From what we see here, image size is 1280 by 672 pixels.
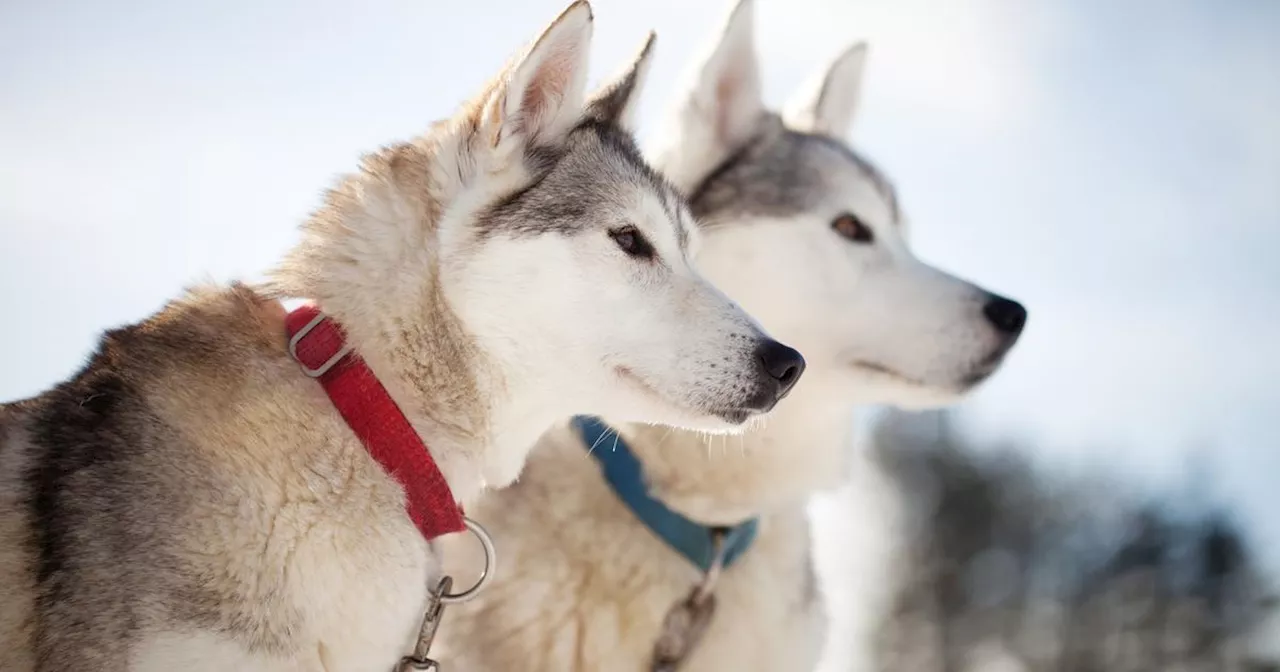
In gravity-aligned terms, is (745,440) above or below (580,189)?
below

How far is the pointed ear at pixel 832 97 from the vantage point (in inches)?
170

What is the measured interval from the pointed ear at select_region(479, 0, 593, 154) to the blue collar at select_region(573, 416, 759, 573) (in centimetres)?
109

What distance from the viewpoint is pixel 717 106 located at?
386 centimetres

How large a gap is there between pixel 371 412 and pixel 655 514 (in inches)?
55.2

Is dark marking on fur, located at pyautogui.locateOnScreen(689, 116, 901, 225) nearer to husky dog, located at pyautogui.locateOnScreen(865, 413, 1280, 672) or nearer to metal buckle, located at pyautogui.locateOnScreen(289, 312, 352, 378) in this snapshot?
metal buckle, located at pyautogui.locateOnScreen(289, 312, 352, 378)

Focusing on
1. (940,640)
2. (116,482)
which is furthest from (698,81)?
(940,640)

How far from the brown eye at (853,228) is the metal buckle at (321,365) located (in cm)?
201

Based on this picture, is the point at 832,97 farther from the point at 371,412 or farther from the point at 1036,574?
the point at 1036,574

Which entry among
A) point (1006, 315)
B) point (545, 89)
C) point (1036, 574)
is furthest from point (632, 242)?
point (1036, 574)

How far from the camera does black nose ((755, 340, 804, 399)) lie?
8.56 ft

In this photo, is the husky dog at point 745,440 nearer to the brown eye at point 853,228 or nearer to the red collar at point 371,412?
the brown eye at point 853,228

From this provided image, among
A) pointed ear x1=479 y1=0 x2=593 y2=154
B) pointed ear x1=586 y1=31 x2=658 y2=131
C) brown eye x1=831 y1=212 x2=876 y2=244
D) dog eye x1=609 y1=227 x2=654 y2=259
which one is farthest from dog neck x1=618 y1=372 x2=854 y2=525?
pointed ear x1=479 y1=0 x2=593 y2=154

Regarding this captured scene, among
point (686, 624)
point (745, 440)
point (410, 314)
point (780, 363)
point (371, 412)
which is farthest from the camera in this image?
point (745, 440)

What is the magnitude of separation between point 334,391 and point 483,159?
0.72 meters
